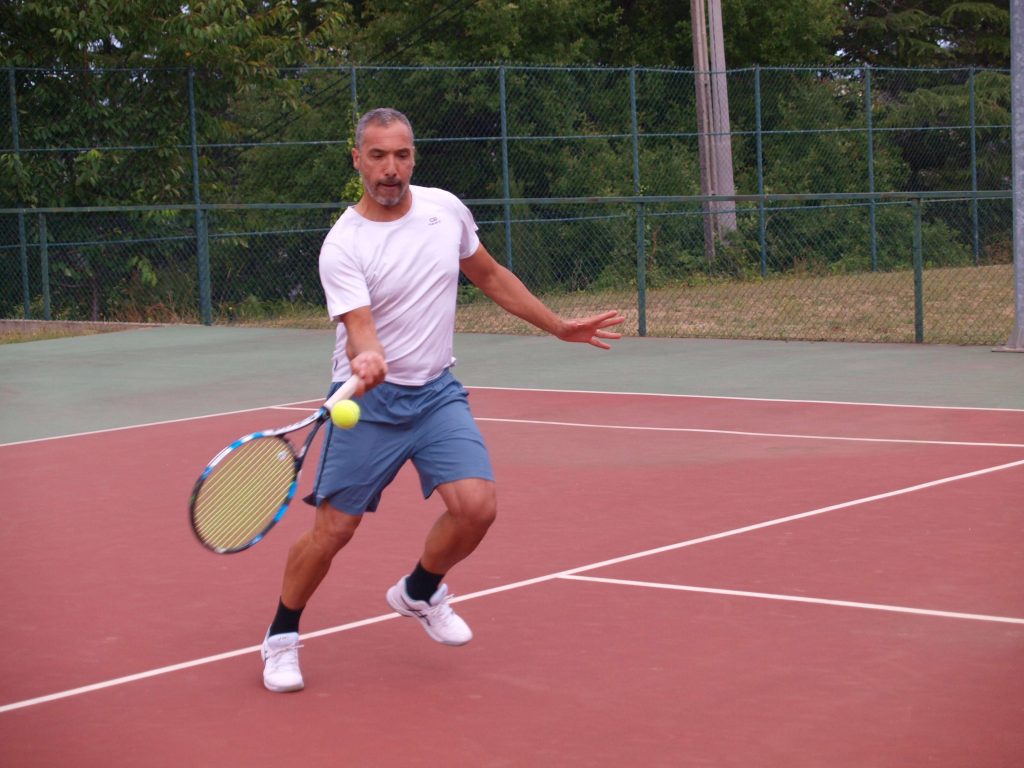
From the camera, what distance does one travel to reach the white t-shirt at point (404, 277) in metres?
5.12

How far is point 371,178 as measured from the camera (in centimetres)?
509

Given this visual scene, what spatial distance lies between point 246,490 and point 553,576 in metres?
1.88

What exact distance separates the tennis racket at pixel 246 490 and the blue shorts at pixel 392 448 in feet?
0.45

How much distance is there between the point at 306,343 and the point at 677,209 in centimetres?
930

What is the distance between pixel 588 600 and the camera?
6.22 metres

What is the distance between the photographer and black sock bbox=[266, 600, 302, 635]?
17.1ft

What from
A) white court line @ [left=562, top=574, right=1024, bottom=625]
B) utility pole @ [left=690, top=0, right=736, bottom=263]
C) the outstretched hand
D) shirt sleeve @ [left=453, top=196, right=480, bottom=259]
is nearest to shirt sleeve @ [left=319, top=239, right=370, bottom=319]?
shirt sleeve @ [left=453, top=196, right=480, bottom=259]

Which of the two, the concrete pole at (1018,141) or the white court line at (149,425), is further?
the concrete pole at (1018,141)

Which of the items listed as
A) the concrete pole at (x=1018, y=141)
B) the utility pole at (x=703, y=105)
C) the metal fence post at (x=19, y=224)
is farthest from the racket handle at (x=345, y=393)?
the utility pole at (x=703, y=105)

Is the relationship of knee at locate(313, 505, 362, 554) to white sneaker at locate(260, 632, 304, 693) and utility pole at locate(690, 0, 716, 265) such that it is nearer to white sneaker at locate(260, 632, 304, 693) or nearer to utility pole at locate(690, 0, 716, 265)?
white sneaker at locate(260, 632, 304, 693)

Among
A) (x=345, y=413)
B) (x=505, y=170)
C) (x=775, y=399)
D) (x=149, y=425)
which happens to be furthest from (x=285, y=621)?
(x=505, y=170)

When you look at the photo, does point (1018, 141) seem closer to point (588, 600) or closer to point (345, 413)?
point (588, 600)

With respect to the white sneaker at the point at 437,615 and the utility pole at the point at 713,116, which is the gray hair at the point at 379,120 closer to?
the white sneaker at the point at 437,615

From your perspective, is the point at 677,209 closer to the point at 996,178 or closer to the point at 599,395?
the point at 996,178
